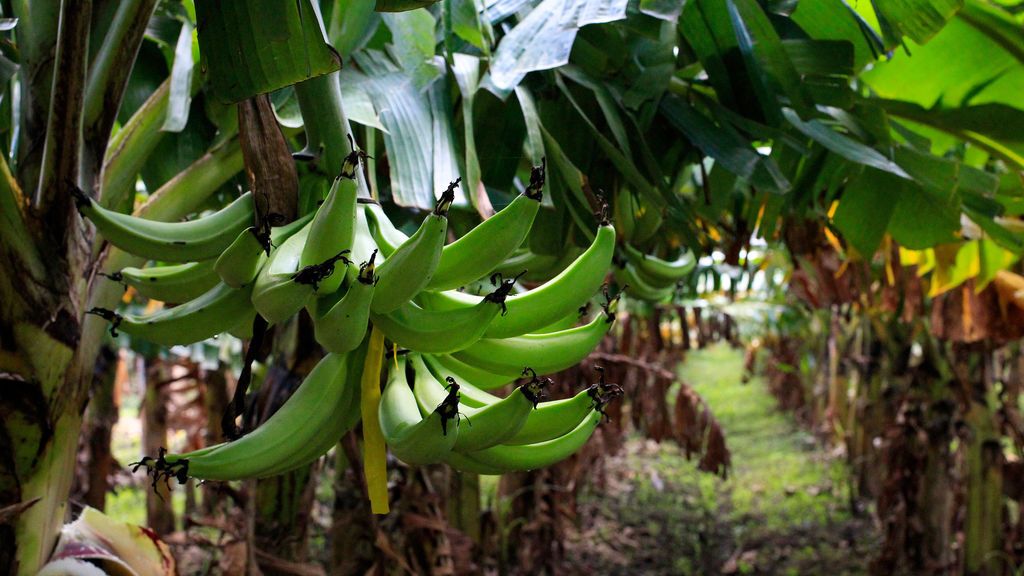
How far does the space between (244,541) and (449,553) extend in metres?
0.55

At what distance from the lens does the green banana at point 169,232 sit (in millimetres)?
513

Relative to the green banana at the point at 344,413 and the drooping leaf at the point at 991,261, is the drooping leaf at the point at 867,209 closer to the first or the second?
the drooping leaf at the point at 991,261

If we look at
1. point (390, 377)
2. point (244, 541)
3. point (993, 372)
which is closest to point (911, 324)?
point (993, 372)

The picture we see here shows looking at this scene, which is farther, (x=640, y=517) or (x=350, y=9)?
(x=640, y=517)

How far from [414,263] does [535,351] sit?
0.13 m

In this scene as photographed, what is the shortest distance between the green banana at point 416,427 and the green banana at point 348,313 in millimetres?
50

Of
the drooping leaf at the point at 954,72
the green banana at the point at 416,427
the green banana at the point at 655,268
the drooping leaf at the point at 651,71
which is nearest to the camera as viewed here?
the green banana at the point at 416,427

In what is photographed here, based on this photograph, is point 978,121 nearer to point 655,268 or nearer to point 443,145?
point 655,268

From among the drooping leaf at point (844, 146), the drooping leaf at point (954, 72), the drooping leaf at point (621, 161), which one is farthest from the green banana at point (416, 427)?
the drooping leaf at point (954, 72)

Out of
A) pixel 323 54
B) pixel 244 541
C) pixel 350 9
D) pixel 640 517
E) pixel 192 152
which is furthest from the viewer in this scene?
pixel 640 517

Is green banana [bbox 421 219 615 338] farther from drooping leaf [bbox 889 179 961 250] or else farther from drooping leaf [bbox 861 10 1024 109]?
drooping leaf [bbox 861 10 1024 109]

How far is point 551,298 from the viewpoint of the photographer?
0.54 m

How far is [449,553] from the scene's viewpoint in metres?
1.56

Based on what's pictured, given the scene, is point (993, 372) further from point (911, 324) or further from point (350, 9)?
point (350, 9)
